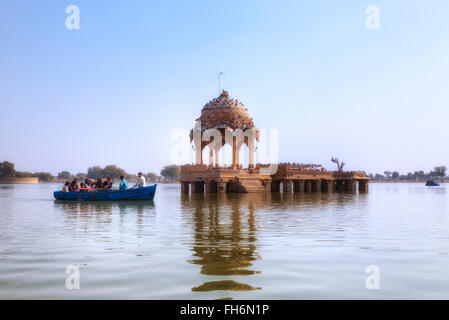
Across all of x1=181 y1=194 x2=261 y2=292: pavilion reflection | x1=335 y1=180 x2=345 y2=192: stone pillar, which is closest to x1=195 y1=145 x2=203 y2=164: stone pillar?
x1=335 y1=180 x2=345 y2=192: stone pillar

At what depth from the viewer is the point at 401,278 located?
8578mm

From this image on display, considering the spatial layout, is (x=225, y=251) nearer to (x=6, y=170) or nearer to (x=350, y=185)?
(x=350, y=185)

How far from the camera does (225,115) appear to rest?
55938 mm

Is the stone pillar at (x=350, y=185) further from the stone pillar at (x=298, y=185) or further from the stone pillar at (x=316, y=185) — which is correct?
the stone pillar at (x=298, y=185)

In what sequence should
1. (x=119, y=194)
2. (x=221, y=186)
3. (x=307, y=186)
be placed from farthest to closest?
1. (x=307, y=186)
2. (x=221, y=186)
3. (x=119, y=194)

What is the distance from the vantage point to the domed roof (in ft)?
183

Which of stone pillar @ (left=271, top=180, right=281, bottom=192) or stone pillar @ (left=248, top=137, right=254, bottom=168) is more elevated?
stone pillar @ (left=248, top=137, right=254, bottom=168)

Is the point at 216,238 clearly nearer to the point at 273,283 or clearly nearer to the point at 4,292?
the point at 273,283

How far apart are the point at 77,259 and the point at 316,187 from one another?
53.7 m

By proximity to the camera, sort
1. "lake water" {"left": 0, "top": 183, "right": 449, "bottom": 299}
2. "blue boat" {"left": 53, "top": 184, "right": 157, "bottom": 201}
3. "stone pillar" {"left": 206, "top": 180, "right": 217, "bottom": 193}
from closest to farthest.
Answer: "lake water" {"left": 0, "top": 183, "right": 449, "bottom": 299} < "blue boat" {"left": 53, "top": 184, "right": 157, "bottom": 201} < "stone pillar" {"left": 206, "top": 180, "right": 217, "bottom": 193}

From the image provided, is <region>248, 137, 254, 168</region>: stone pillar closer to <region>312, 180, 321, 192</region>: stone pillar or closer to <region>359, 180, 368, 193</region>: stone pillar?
<region>312, 180, 321, 192</region>: stone pillar

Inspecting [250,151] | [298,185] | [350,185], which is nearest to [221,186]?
[250,151]

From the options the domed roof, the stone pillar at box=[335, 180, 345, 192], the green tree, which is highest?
the domed roof
